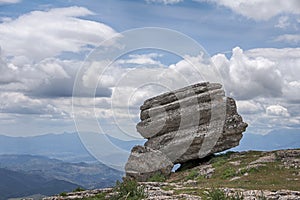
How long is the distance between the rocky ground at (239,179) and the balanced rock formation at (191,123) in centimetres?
221

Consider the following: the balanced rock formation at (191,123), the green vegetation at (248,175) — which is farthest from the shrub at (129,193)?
the balanced rock formation at (191,123)

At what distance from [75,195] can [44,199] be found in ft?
9.19

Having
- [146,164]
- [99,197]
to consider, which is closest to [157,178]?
[146,164]

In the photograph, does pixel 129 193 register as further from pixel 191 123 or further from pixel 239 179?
pixel 191 123

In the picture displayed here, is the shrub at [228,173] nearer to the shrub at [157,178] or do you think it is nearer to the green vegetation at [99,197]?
the shrub at [157,178]

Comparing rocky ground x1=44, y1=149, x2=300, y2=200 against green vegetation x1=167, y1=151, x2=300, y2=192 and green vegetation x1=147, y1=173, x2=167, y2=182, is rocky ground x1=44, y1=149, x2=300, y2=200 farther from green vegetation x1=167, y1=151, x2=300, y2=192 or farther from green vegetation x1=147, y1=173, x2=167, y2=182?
green vegetation x1=147, y1=173, x2=167, y2=182

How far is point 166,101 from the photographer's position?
53.8 metres

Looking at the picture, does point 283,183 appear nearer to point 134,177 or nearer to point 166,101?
point 134,177

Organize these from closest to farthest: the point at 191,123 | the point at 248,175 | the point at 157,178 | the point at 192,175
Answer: the point at 248,175
the point at 192,175
the point at 157,178
the point at 191,123

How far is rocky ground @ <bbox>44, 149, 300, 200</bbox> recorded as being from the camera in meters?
29.6

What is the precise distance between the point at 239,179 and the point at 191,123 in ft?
51.2

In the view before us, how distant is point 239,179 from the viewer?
37.4 metres

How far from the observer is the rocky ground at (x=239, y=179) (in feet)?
97.0

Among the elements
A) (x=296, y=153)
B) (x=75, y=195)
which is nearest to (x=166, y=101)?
(x=296, y=153)
